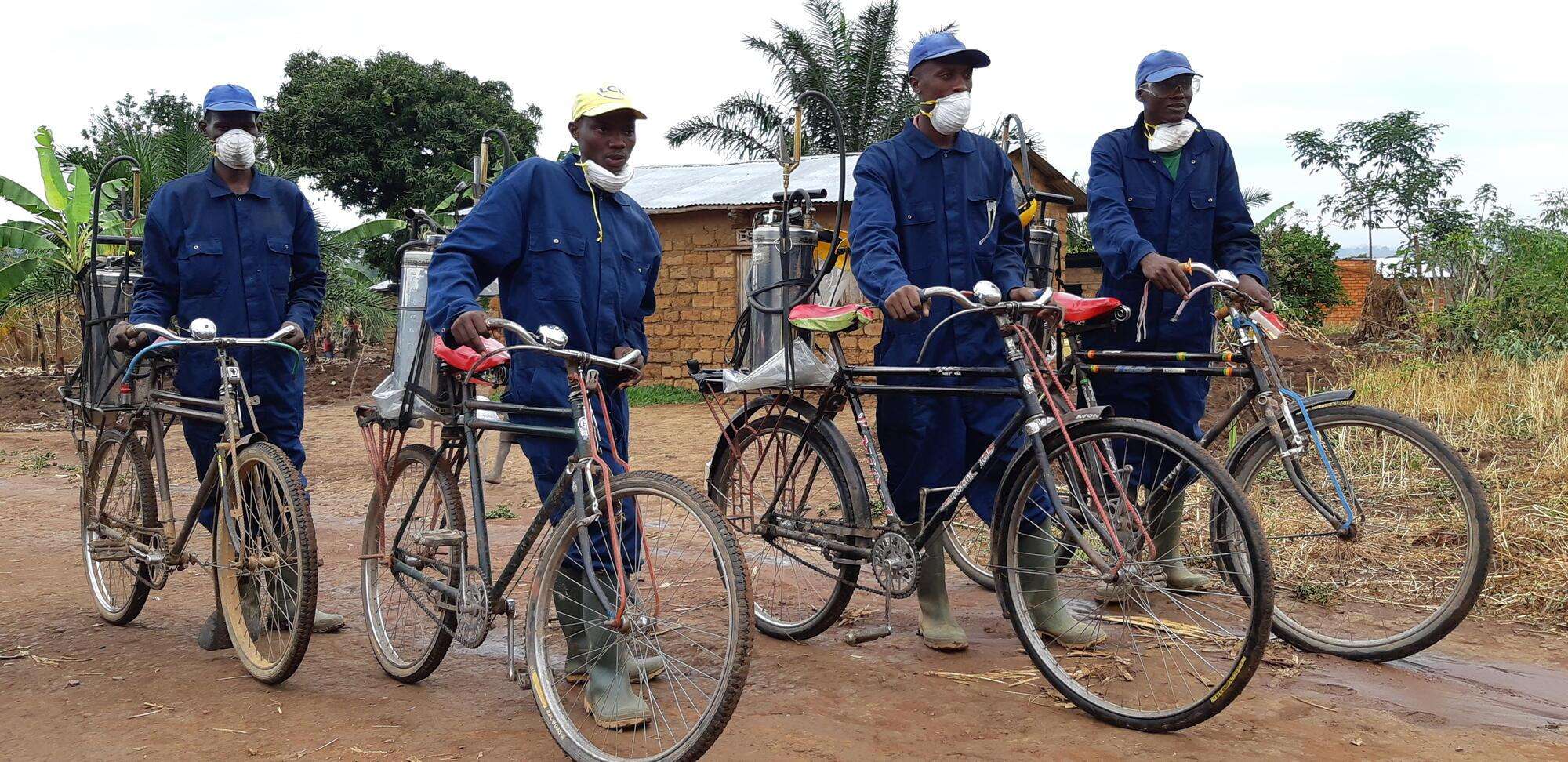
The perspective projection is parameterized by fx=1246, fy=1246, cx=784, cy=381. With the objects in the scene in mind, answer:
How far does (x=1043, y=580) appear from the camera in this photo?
3967 millimetres

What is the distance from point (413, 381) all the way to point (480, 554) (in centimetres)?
72

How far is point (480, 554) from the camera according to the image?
12.3ft

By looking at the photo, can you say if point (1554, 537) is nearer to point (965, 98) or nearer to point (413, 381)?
point (965, 98)

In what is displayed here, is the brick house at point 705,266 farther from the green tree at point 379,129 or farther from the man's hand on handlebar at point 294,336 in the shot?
the green tree at point 379,129

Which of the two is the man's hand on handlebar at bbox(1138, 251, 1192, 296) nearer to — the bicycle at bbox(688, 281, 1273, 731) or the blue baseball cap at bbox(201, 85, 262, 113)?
the bicycle at bbox(688, 281, 1273, 731)

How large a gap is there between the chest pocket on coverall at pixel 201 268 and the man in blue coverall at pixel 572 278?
1594mm

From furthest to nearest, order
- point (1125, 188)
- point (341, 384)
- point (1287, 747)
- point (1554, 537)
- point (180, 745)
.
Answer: point (341, 384)
point (1554, 537)
point (1125, 188)
point (180, 745)
point (1287, 747)

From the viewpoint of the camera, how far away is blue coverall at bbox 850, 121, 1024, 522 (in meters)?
4.29

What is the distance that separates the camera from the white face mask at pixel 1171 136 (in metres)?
4.73

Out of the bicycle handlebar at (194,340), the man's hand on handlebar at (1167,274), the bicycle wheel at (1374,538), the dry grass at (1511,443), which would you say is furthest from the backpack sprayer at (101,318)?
the dry grass at (1511,443)

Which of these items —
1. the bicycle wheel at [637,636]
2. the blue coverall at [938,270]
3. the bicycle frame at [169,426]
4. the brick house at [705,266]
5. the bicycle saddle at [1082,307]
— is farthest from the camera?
the brick house at [705,266]

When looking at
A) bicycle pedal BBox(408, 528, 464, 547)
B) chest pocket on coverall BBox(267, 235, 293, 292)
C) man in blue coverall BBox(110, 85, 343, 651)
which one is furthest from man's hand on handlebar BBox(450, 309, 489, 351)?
chest pocket on coverall BBox(267, 235, 293, 292)

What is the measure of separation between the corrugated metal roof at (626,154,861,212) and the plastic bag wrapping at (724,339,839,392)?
32.7 ft

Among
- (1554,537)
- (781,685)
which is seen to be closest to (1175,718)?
(781,685)
